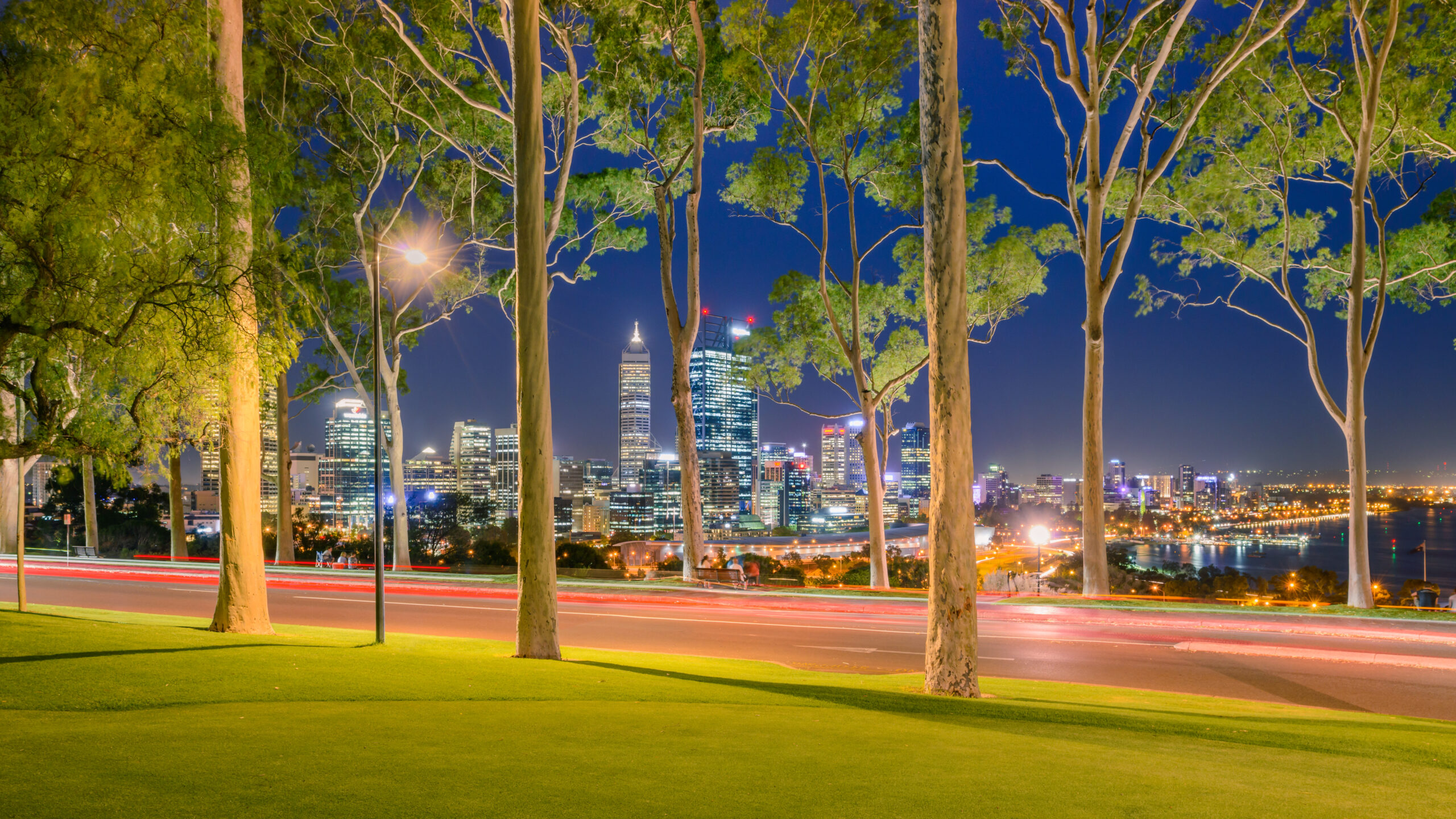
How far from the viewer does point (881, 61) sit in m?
23.7

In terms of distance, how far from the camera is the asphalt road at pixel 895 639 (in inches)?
454

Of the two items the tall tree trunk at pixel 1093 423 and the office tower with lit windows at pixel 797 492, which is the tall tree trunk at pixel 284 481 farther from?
the office tower with lit windows at pixel 797 492

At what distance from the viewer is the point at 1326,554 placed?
102625 millimetres

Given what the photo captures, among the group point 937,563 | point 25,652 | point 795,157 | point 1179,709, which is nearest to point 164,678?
point 25,652

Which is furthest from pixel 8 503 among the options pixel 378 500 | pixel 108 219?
pixel 108 219

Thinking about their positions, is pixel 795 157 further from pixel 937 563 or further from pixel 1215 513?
pixel 1215 513

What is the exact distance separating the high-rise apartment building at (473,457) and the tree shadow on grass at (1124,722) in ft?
271

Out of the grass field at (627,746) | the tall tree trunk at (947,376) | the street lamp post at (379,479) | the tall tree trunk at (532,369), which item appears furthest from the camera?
the street lamp post at (379,479)

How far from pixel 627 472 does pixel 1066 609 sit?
8458cm

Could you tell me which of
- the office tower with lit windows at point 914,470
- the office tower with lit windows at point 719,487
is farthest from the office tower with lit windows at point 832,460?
the office tower with lit windows at point 719,487

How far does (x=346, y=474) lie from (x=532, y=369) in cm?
7389

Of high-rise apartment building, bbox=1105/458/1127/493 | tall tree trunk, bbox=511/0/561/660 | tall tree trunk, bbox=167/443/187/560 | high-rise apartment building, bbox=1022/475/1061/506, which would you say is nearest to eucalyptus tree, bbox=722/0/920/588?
tall tree trunk, bbox=511/0/561/660

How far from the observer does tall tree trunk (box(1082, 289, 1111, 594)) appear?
19438 millimetres

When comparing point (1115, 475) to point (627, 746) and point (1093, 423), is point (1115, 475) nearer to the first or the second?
point (1093, 423)
